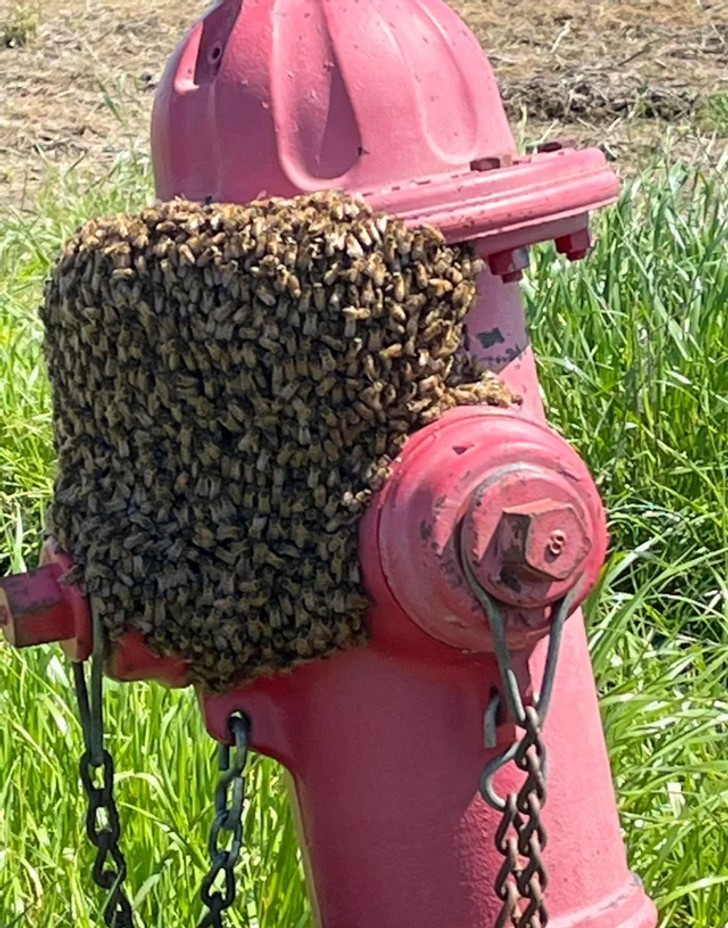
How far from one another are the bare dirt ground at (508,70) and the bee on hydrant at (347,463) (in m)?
3.32

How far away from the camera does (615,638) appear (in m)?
2.03

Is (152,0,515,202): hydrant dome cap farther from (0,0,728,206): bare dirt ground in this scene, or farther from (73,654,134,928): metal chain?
(0,0,728,206): bare dirt ground

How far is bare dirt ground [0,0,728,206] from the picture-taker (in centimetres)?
516

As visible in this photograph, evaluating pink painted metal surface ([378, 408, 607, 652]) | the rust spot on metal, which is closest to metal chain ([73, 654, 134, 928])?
pink painted metal surface ([378, 408, 607, 652])

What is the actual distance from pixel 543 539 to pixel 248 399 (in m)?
0.26

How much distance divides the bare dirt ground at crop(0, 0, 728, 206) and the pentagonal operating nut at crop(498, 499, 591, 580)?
11.3 ft

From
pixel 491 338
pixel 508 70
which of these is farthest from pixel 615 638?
pixel 508 70

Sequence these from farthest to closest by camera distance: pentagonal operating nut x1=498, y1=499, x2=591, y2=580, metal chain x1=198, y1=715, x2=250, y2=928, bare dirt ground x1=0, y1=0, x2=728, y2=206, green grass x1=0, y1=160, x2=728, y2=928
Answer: bare dirt ground x1=0, y1=0, x2=728, y2=206 → green grass x1=0, y1=160, x2=728, y2=928 → metal chain x1=198, y1=715, x2=250, y2=928 → pentagonal operating nut x1=498, y1=499, x2=591, y2=580

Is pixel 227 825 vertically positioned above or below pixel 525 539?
below

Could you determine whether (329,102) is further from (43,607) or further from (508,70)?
(508,70)

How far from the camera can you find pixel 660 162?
3.50m

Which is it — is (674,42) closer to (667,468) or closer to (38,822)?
(667,468)

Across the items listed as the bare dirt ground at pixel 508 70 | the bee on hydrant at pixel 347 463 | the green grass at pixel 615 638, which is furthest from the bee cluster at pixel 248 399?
the bare dirt ground at pixel 508 70

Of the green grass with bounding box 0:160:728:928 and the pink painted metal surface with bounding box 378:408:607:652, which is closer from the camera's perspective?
the pink painted metal surface with bounding box 378:408:607:652
